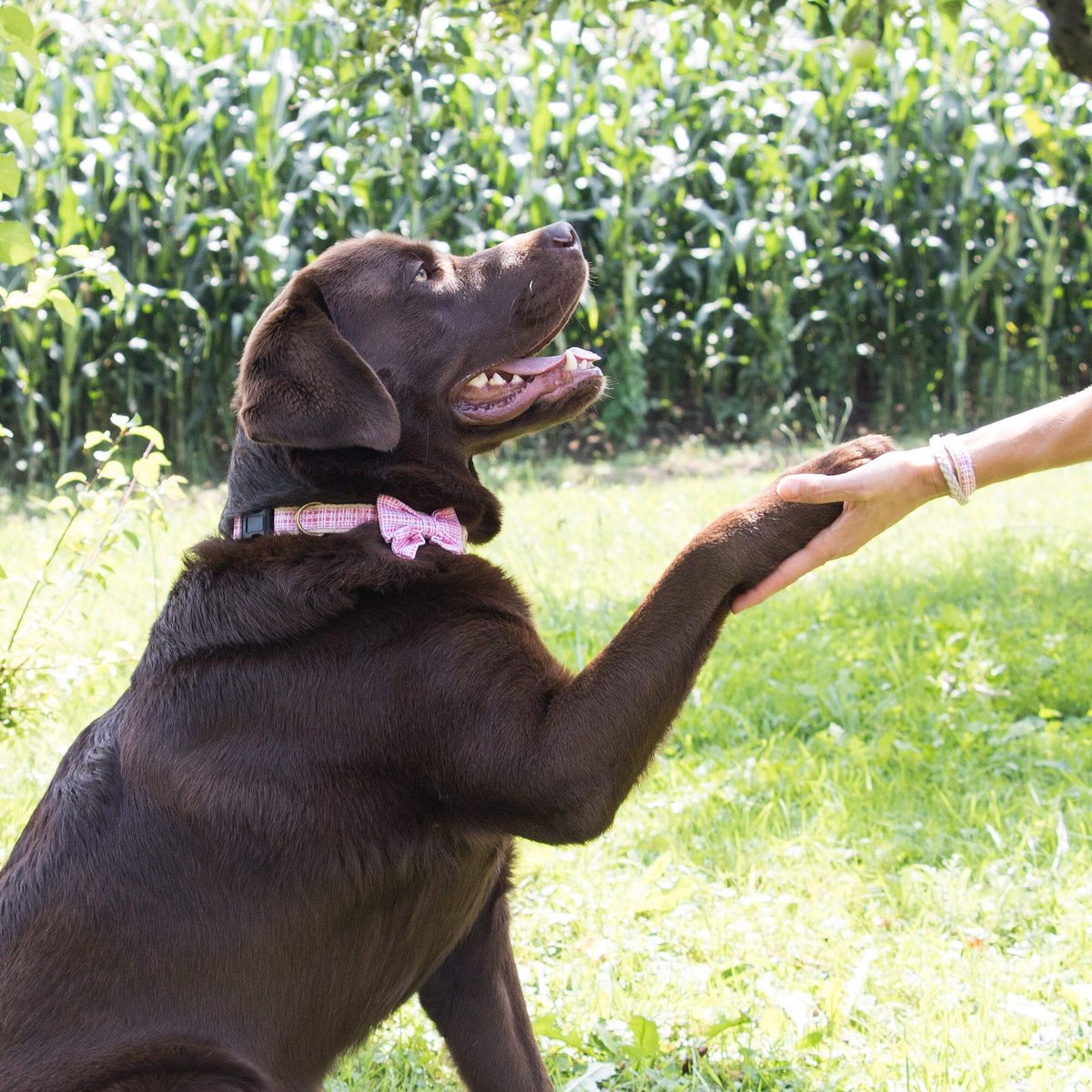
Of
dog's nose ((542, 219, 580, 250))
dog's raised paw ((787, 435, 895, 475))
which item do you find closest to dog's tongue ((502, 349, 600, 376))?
dog's nose ((542, 219, 580, 250))

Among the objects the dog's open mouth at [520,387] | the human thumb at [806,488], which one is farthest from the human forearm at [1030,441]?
the dog's open mouth at [520,387]

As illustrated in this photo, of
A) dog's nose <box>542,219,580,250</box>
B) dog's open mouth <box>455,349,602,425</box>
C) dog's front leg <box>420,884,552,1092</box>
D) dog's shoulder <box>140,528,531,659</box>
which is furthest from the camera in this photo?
dog's nose <box>542,219,580,250</box>

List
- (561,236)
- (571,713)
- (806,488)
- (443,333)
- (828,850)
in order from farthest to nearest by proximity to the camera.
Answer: (828,850)
(561,236)
(443,333)
(806,488)
(571,713)

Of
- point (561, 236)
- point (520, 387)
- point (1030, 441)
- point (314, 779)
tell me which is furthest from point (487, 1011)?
point (561, 236)

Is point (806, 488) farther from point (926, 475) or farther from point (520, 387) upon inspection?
point (520, 387)

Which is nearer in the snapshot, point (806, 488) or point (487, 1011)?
point (806, 488)

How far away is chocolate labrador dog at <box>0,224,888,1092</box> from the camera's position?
1.96 metres

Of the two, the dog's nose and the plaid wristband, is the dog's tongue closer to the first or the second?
the dog's nose

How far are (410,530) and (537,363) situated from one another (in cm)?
67

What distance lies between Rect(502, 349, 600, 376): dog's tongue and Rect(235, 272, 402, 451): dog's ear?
44 cm

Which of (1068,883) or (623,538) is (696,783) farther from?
(623,538)

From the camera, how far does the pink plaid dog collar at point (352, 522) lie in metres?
2.20

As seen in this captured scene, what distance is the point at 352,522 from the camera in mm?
2223

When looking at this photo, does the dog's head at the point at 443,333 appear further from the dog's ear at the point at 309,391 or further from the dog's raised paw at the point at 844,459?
the dog's raised paw at the point at 844,459
